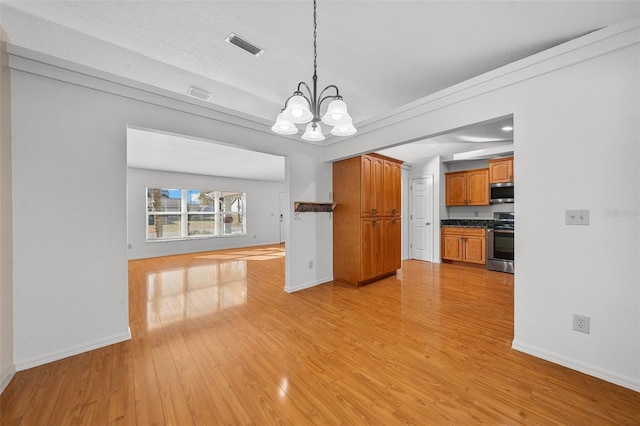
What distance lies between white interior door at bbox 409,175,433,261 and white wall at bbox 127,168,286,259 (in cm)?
408

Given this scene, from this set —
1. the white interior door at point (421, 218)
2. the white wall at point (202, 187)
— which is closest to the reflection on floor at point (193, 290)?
the white wall at point (202, 187)

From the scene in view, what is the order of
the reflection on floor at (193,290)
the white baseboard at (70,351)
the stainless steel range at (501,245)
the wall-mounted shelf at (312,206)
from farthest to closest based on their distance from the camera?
1. the stainless steel range at (501,245)
2. the wall-mounted shelf at (312,206)
3. the reflection on floor at (193,290)
4. the white baseboard at (70,351)

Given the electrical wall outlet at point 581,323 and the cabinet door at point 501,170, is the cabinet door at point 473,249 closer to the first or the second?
the cabinet door at point 501,170

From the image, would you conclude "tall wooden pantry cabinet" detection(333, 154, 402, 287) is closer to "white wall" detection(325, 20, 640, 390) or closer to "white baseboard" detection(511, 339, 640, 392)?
"white wall" detection(325, 20, 640, 390)

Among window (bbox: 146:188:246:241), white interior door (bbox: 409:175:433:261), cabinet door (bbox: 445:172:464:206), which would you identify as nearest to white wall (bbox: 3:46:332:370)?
white interior door (bbox: 409:175:433:261)

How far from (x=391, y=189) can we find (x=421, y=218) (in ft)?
7.30

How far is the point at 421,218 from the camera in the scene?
21.4 ft

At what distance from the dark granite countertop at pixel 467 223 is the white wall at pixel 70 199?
591 centimetres

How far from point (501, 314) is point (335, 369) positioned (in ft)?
7.48

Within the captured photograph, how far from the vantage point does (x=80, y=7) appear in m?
1.81

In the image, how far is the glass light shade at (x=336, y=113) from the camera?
180 centimetres

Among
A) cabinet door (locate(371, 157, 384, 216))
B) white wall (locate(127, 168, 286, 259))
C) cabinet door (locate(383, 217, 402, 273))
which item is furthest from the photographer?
white wall (locate(127, 168, 286, 259))

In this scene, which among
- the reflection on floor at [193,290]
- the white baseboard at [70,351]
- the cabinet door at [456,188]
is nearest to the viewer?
the white baseboard at [70,351]

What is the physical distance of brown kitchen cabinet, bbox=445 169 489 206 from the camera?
19.0 feet
